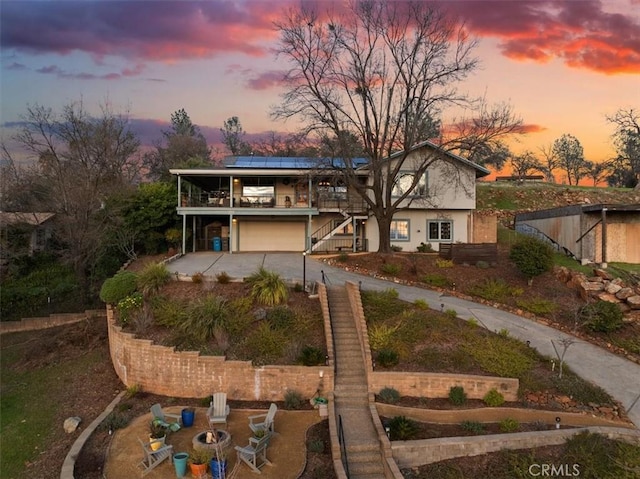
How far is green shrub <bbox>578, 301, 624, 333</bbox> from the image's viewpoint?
14305 millimetres

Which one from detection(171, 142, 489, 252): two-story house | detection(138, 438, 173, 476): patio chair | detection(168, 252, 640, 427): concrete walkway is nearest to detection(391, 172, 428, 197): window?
detection(171, 142, 489, 252): two-story house

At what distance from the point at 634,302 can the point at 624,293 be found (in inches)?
19.2

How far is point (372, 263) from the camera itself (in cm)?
2192

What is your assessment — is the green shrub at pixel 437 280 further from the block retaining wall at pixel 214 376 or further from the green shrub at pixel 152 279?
the green shrub at pixel 152 279

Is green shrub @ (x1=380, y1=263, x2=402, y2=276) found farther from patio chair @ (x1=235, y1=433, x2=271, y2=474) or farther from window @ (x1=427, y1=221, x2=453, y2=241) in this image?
patio chair @ (x1=235, y1=433, x2=271, y2=474)

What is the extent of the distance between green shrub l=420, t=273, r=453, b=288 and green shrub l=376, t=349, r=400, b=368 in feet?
23.0

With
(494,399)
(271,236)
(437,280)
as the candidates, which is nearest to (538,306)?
(437,280)

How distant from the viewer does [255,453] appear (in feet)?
30.7

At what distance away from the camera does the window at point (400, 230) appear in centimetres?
2719

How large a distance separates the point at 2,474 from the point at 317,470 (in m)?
7.52

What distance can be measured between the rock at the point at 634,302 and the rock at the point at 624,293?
5.5 inches

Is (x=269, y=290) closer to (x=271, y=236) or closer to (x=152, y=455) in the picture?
(x=152, y=455)

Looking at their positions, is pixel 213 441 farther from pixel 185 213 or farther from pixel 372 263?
pixel 185 213

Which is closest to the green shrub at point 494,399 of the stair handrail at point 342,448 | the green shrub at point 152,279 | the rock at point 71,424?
the stair handrail at point 342,448
